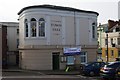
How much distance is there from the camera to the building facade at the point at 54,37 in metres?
44.4

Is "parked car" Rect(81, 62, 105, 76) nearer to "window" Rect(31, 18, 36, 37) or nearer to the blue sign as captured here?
the blue sign

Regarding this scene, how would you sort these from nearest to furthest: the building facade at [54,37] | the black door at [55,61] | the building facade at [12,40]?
the building facade at [54,37] < the black door at [55,61] < the building facade at [12,40]

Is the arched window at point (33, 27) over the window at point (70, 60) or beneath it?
over

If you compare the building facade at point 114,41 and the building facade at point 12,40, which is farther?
the building facade at point 114,41

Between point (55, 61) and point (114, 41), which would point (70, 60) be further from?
point (114, 41)

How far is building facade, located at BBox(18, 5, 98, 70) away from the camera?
44438mm

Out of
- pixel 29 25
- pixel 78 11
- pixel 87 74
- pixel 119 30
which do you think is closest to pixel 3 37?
pixel 29 25

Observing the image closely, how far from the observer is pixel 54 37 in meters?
45.4

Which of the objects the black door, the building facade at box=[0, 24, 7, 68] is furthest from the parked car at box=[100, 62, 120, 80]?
the building facade at box=[0, 24, 7, 68]

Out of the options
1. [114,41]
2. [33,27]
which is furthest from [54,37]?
[114,41]

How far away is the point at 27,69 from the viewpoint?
1801 inches

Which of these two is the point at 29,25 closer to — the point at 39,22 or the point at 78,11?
the point at 39,22

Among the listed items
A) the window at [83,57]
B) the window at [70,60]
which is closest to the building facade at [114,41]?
the window at [83,57]

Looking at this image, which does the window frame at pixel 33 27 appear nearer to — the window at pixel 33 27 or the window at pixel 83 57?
the window at pixel 33 27
